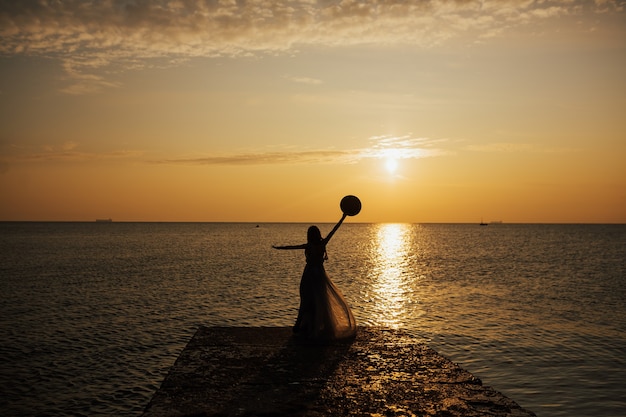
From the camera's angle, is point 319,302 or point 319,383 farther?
point 319,302

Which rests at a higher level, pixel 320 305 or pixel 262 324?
pixel 320 305

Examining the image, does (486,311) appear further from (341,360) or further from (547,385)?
(341,360)

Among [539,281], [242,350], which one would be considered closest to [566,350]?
[242,350]

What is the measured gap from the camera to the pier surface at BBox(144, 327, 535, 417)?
7582 mm

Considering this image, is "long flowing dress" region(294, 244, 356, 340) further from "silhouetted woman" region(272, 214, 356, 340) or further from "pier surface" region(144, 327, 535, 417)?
"pier surface" region(144, 327, 535, 417)

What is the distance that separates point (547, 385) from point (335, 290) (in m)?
6.35

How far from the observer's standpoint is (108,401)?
11859 millimetres

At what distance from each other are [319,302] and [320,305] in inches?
2.7

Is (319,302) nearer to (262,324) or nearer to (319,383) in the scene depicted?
(319,383)

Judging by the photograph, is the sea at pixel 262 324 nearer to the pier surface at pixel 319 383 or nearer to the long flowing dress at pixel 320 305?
the pier surface at pixel 319 383

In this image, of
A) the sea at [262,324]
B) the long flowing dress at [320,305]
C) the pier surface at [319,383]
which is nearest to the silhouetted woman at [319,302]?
the long flowing dress at [320,305]

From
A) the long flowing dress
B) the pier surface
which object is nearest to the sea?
the pier surface

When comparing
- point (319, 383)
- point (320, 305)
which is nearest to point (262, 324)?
point (320, 305)

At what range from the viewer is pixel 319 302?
11.8m
